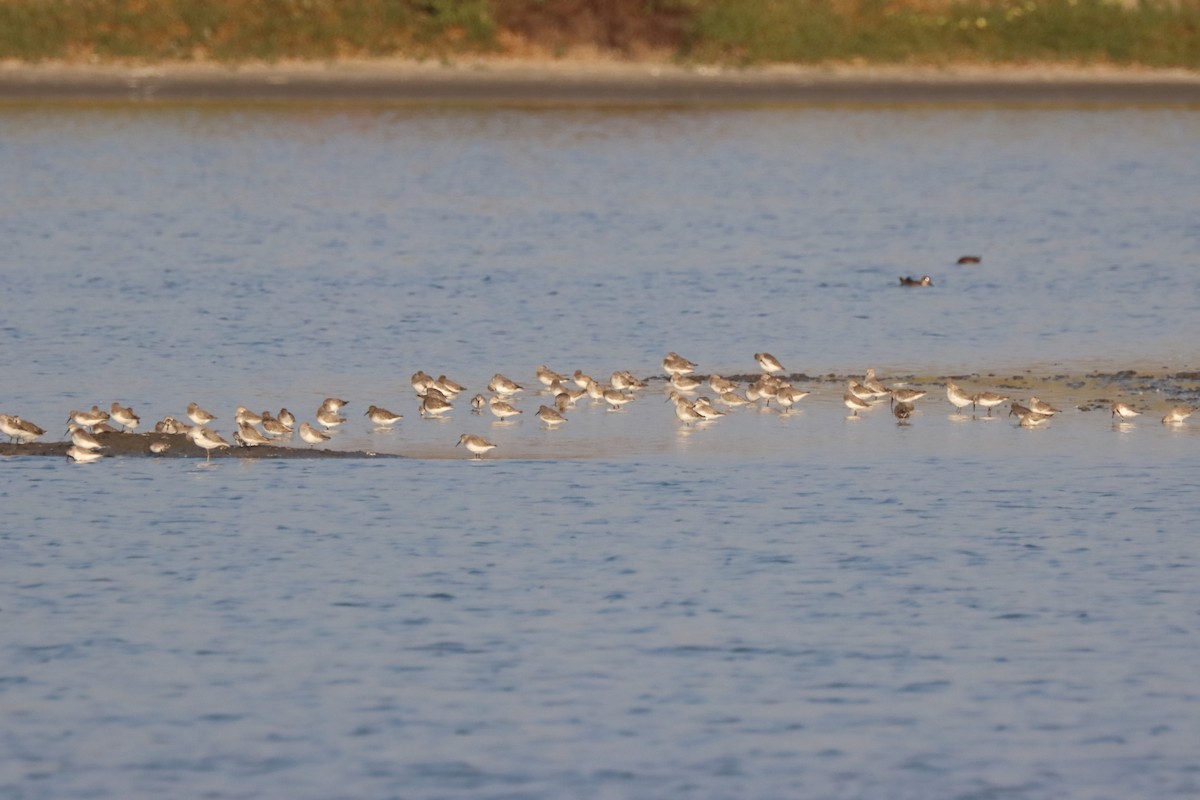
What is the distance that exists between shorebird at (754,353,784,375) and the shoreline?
1413 inches

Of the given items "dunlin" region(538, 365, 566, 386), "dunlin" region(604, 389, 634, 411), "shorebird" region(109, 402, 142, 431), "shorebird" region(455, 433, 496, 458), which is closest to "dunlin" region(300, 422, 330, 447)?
"shorebird" region(455, 433, 496, 458)

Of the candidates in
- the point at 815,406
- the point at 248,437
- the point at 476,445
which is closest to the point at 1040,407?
the point at 815,406

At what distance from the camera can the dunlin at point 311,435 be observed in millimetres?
17547

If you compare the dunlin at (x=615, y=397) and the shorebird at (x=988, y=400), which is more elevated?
the shorebird at (x=988, y=400)

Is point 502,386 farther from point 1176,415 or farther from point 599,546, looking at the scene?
point 1176,415

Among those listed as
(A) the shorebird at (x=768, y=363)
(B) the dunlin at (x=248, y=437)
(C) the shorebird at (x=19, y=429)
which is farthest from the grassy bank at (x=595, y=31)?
(B) the dunlin at (x=248, y=437)

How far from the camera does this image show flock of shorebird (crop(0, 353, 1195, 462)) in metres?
17.4

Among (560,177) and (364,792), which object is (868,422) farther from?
(560,177)

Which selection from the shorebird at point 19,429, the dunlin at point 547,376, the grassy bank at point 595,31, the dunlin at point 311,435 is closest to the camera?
the shorebird at point 19,429

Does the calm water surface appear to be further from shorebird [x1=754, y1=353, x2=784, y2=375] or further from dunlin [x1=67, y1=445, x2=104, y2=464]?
shorebird [x1=754, y1=353, x2=784, y2=375]

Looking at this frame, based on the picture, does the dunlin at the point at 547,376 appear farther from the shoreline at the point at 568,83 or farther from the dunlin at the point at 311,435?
the shoreline at the point at 568,83

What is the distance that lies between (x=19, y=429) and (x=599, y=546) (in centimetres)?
548

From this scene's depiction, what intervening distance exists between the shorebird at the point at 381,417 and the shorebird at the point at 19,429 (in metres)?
2.71

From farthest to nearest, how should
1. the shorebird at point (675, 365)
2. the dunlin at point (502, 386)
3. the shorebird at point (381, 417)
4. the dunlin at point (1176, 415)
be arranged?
the shorebird at point (675, 365) < the dunlin at point (502, 386) < the shorebird at point (381, 417) < the dunlin at point (1176, 415)
